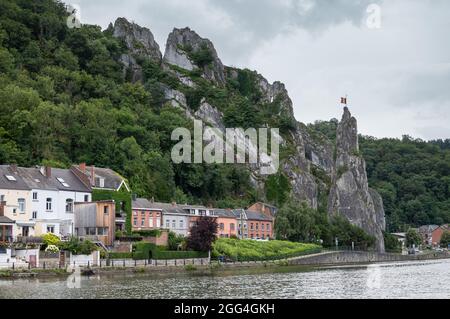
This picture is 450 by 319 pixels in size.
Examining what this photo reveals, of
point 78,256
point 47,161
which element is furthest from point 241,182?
point 78,256

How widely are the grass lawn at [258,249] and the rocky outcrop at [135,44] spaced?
6193 centimetres

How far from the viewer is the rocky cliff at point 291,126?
449ft

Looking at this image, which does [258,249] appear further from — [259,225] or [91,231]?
[91,231]

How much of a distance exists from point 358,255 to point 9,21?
236 feet

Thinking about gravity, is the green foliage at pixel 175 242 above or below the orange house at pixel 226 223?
below

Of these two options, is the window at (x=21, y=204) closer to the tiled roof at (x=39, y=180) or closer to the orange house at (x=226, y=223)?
the tiled roof at (x=39, y=180)

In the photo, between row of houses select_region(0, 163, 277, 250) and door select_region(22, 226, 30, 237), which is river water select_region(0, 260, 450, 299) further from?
door select_region(22, 226, 30, 237)

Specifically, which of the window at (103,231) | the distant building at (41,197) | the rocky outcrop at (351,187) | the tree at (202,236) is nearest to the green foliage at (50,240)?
the distant building at (41,197)

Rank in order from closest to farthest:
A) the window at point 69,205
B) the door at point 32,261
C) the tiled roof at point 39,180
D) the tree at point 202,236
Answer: the door at point 32,261 → the tiled roof at point 39,180 → the window at point 69,205 → the tree at point 202,236

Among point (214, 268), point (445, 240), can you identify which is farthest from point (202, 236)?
point (445, 240)

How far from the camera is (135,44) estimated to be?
149250 mm

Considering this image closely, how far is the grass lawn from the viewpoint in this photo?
258 feet
